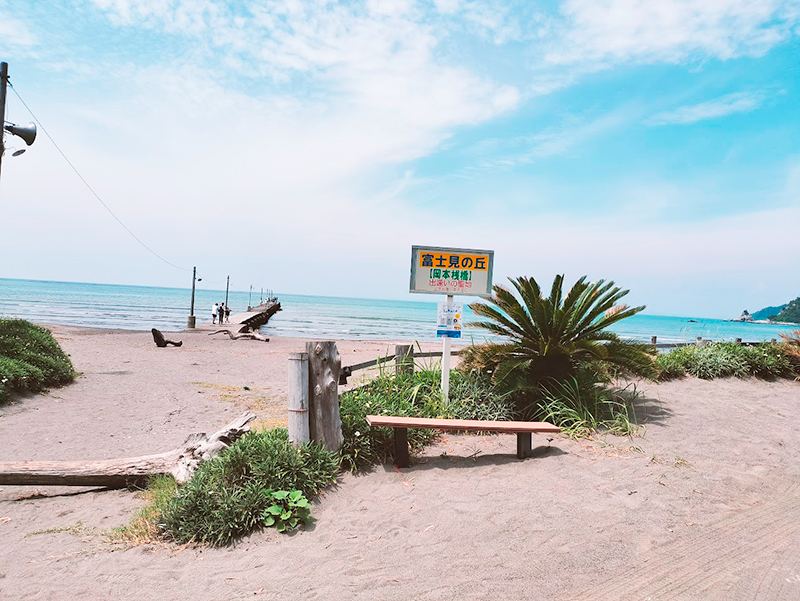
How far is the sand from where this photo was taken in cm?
325

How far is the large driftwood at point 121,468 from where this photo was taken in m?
4.97

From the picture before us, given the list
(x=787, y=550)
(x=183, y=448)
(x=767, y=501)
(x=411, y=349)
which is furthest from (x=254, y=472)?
(x=767, y=501)

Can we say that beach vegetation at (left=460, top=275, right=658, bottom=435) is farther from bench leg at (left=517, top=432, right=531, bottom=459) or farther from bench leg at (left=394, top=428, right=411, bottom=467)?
bench leg at (left=394, top=428, right=411, bottom=467)

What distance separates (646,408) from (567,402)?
146 cm

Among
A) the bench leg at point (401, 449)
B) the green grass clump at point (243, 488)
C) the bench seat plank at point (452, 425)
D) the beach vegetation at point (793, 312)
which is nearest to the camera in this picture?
the green grass clump at point (243, 488)

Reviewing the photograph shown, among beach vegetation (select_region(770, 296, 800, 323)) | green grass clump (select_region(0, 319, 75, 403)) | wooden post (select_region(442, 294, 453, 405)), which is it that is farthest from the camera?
beach vegetation (select_region(770, 296, 800, 323))

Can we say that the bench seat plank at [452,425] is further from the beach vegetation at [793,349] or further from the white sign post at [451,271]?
the beach vegetation at [793,349]

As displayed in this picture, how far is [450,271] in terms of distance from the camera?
684 cm

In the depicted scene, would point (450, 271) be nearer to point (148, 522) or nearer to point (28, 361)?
point (148, 522)

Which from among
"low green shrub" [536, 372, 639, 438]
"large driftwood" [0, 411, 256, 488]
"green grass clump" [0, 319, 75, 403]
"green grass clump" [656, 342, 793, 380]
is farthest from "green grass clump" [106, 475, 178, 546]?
"green grass clump" [656, 342, 793, 380]

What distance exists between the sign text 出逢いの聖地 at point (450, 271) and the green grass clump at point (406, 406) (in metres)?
1.18

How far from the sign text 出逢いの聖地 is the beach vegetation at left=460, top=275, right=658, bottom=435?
0.42m

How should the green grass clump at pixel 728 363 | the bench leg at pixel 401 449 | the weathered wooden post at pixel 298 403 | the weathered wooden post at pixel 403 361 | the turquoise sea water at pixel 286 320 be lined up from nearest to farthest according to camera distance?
the weathered wooden post at pixel 298 403
the bench leg at pixel 401 449
the weathered wooden post at pixel 403 361
the green grass clump at pixel 728 363
the turquoise sea water at pixel 286 320

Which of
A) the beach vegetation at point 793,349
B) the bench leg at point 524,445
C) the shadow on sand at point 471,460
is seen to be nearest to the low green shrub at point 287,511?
the shadow on sand at point 471,460
